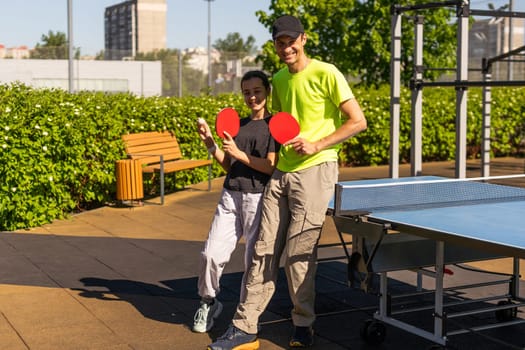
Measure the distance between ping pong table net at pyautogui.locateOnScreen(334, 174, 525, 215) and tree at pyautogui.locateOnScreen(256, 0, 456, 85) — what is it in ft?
52.3

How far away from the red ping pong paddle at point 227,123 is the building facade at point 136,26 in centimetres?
13006

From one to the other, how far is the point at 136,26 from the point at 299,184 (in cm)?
13838

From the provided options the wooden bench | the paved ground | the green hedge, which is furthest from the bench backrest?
the paved ground

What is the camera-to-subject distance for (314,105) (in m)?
4.96

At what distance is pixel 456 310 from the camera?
20.0 ft

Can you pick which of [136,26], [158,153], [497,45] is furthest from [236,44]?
[158,153]

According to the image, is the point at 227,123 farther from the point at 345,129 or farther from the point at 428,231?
the point at 428,231

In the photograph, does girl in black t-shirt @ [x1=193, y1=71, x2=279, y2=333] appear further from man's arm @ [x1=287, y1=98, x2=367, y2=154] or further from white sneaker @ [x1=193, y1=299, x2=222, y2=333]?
man's arm @ [x1=287, y1=98, x2=367, y2=154]

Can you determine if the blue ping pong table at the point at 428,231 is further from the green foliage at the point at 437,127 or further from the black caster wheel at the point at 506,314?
the green foliage at the point at 437,127

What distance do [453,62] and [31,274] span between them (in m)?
18.1

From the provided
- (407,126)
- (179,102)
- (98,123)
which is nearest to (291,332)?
(98,123)

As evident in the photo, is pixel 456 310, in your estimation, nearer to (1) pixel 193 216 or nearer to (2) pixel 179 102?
(1) pixel 193 216

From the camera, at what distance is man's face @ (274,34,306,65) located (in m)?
4.89

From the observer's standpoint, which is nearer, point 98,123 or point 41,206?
point 41,206
